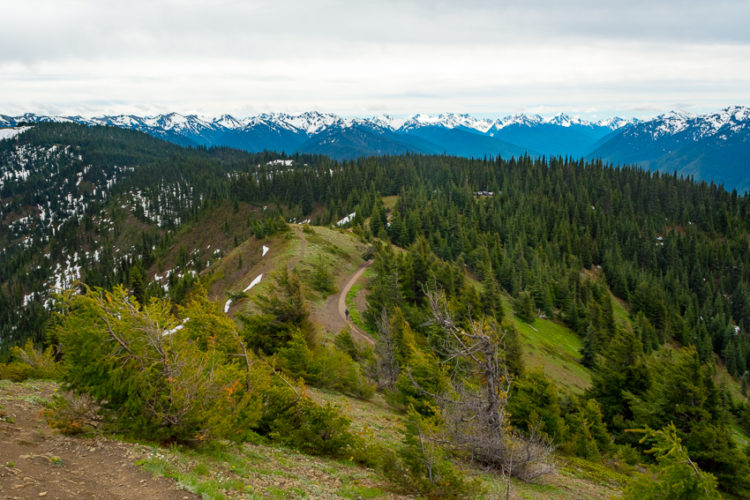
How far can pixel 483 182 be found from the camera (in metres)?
177

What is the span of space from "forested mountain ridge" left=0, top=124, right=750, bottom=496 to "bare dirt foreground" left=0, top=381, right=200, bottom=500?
66.0 inches

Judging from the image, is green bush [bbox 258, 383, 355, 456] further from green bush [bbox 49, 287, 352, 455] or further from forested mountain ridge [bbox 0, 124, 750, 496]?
green bush [bbox 49, 287, 352, 455]

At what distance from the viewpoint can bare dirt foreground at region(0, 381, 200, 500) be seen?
1043 cm

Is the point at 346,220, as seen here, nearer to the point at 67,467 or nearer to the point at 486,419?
the point at 486,419

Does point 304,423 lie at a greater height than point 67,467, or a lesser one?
lesser

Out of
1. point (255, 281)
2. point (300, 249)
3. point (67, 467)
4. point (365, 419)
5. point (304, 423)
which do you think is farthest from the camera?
point (300, 249)

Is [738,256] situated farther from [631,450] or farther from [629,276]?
[631,450]

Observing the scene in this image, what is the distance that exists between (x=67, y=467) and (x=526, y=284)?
8052 centimetres

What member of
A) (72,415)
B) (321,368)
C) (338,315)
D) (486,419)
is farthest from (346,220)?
(72,415)

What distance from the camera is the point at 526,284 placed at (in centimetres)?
8250

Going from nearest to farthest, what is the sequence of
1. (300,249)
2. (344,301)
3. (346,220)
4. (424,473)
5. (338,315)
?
(424,473)
(338,315)
(344,301)
(300,249)
(346,220)

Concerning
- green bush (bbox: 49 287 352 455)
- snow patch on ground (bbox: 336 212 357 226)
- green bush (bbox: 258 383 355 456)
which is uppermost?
green bush (bbox: 49 287 352 455)

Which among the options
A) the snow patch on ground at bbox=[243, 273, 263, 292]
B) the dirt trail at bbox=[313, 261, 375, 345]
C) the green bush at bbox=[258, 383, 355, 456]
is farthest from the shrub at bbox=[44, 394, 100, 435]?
the snow patch on ground at bbox=[243, 273, 263, 292]

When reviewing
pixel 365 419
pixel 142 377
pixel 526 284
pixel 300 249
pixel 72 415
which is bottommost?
pixel 526 284
